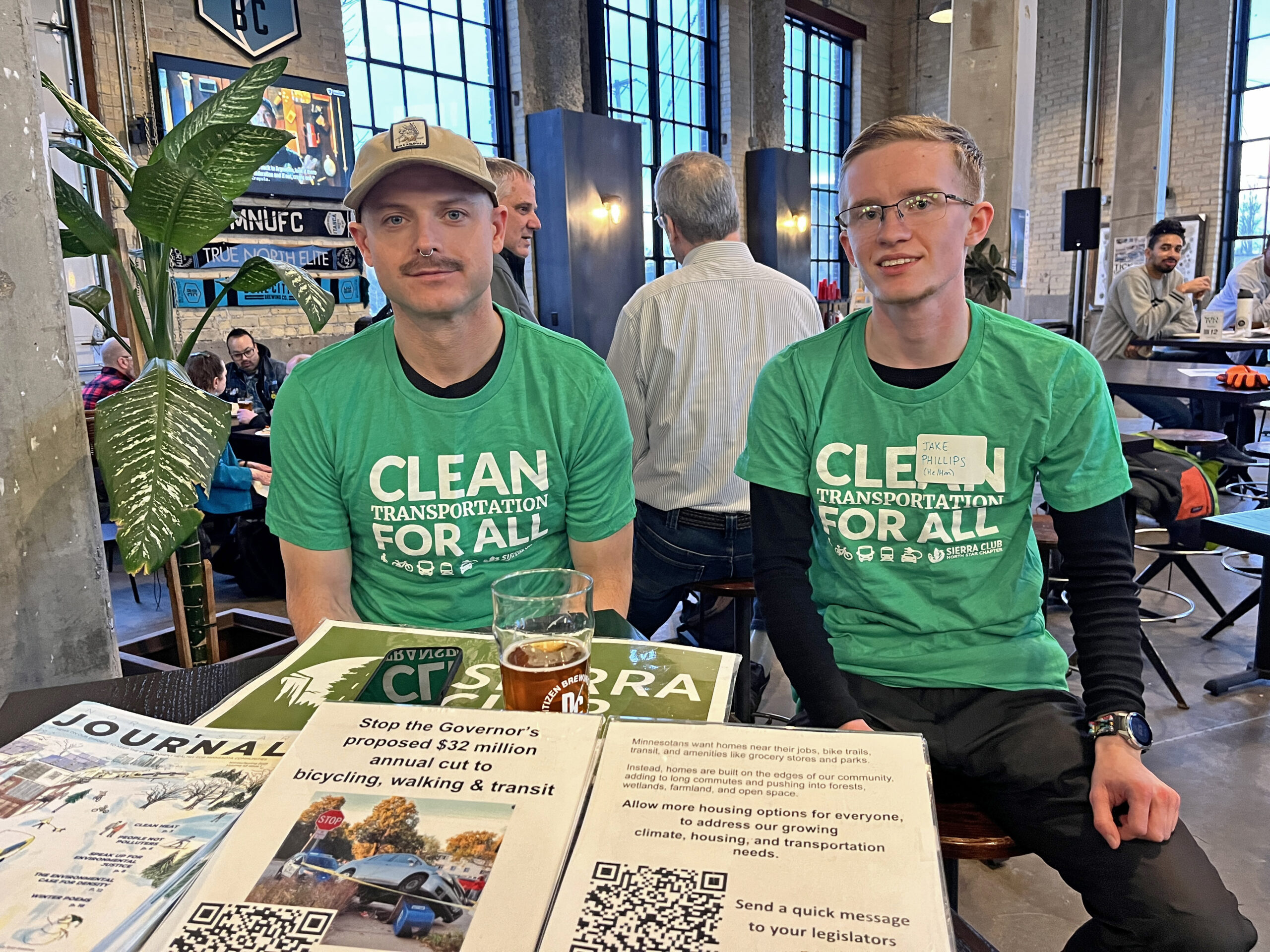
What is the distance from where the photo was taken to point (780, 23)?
12.0 m

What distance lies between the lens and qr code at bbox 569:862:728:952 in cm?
50

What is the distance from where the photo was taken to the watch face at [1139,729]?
119cm

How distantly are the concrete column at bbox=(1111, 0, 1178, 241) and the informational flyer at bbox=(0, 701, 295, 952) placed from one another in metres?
11.8

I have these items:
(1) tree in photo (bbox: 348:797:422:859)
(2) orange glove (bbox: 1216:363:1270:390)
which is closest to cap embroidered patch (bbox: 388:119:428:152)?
(1) tree in photo (bbox: 348:797:422:859)

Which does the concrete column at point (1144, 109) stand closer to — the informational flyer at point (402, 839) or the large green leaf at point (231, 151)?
the large green leaf at point (231, 151)

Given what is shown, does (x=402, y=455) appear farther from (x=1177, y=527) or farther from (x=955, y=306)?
(x=1177, y=527)

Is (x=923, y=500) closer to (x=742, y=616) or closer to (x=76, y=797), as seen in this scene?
(x=742, y=616)

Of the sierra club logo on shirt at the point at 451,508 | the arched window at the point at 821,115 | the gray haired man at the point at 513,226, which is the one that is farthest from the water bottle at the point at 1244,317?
the arched window at the point at 821,115

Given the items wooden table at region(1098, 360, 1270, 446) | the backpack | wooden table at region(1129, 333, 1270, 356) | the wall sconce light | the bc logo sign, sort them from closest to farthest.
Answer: the backpack
wooden table at region(1098, 360, 1270, 446)
wooden table at region(1129, 333, 1270, 356)
the bc logo sign
the wall sconce light

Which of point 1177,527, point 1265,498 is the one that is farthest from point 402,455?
point 1265,498

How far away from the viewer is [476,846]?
1.88 ft

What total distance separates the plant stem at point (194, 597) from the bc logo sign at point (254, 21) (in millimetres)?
6115

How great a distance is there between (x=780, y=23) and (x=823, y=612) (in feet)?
A: 40.5

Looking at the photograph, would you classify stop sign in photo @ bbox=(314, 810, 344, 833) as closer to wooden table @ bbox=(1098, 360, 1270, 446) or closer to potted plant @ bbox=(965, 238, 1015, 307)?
wooden table @ bbox=(1098, 360, 1270, 446)
